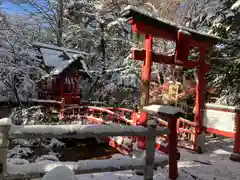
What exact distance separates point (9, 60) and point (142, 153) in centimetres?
666

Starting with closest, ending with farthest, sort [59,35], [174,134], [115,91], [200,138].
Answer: [174,134]
[200,138]
[115,91]
[59,35]

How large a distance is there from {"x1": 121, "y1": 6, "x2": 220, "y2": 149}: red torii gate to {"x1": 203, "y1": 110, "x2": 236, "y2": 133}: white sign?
0.17 metres

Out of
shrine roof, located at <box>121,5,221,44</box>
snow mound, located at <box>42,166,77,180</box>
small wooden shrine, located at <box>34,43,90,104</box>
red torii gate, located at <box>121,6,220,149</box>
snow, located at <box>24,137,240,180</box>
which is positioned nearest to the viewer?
snow mound, located at <box>42,166,77,180</box>

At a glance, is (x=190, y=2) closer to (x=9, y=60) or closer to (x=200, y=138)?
(x=200, y=138)

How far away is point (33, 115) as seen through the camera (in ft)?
31.6

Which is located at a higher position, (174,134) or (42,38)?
(42,38)

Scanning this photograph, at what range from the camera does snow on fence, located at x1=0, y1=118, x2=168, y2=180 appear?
7.68 feet

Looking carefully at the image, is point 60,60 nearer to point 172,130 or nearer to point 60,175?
point 172,130

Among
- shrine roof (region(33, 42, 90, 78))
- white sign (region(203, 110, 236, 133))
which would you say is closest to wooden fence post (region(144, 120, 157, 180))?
white sign (region(203, 110, 236, 133))

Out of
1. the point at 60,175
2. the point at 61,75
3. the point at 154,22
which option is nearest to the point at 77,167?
the point at 60,175

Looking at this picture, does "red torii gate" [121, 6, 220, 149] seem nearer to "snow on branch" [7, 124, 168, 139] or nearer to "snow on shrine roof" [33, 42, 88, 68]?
"snow on branch" [7, 124, 168, 139]

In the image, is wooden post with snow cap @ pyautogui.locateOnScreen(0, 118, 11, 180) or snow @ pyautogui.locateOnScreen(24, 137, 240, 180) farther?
snow @ pyautogui.locateOnScreen(24, 137, 240, 180)

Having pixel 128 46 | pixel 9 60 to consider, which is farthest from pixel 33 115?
pixel 128 46

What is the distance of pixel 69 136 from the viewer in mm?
2654
